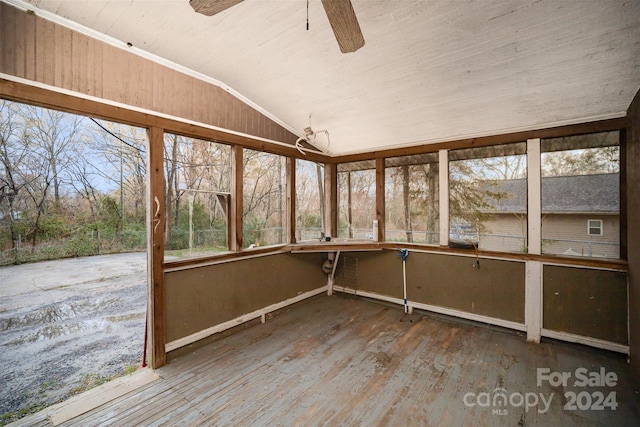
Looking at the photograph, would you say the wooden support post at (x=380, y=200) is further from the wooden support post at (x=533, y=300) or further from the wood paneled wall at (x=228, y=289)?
the wooden support post at (x=533, y=300)

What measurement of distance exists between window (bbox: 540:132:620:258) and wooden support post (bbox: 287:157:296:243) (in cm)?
316

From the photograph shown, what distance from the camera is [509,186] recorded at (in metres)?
3.23

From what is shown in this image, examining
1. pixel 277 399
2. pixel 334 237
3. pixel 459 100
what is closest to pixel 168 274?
pixel 277 399

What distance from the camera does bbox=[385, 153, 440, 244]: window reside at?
3820 mm

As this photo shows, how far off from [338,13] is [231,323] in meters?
3.15

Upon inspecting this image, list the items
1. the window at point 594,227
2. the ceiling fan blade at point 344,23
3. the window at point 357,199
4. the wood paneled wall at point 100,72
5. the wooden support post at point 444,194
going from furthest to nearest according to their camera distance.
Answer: the window at point 357,199 → the wooden support post at point 444,194 → the window at point 594,227 → the wood paneled wall at point 100,72 → the ceiling fan blade at point 344,23

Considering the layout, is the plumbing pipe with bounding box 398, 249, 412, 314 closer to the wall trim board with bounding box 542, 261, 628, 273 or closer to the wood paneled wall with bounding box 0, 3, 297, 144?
the wall trim board with bounding box 542, 261, 628, 273

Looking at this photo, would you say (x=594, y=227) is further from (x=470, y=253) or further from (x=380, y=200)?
(x=380, y=200)

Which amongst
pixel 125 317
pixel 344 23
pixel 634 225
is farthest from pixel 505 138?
pixel 125 317

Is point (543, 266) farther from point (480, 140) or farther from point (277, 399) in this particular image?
point (277, 399)

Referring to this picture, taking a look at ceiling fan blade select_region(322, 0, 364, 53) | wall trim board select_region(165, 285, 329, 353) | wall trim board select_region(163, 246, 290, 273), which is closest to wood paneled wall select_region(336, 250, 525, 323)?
wall trim board select_region(165, 285, 329, 353)

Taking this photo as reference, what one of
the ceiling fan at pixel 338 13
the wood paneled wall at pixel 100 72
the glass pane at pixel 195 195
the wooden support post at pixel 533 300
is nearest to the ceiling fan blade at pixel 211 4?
the ceiling fan at pixel 338 13

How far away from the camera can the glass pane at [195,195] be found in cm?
265

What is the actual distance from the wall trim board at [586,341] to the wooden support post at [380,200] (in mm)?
2251
